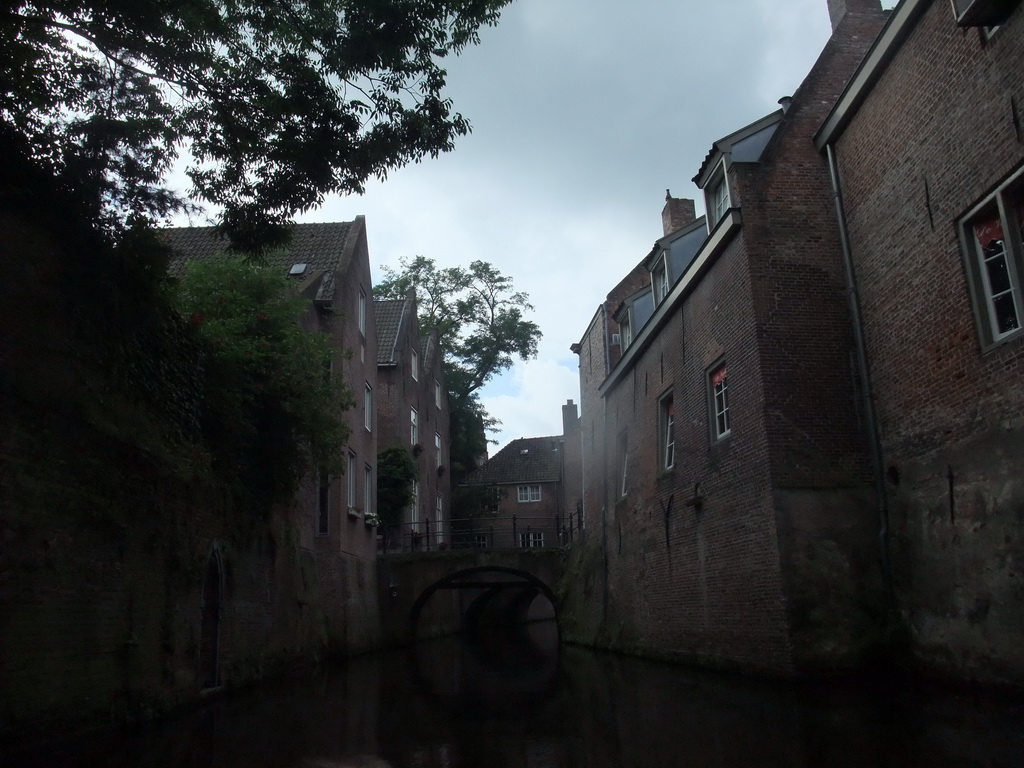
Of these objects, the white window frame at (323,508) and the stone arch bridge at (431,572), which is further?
the stone arch bridge at (431,572)

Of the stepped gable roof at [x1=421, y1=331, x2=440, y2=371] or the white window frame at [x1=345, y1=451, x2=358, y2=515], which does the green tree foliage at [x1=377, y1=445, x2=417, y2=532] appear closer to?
the white window frame at [x1=345, y1=451, x2=358, y2=515]

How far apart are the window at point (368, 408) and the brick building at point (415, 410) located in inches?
146

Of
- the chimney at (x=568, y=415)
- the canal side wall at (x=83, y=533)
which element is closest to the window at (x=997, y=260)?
the canal side wall at (x=83, y=533)

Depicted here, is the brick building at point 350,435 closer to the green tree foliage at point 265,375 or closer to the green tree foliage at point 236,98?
the green tree foliage at point 265,375

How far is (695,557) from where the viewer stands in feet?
45.6

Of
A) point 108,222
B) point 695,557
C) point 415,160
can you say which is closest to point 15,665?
point 108,222

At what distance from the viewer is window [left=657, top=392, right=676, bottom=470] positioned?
1631cm

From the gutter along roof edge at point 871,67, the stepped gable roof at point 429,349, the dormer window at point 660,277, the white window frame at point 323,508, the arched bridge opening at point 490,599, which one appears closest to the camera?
the gutter along roof edge at point 871,67

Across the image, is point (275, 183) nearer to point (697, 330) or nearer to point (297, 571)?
point (697, 330)

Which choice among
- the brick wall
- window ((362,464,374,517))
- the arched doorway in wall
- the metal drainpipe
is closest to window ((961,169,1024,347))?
the brick wall

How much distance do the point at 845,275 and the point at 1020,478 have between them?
14.8ft

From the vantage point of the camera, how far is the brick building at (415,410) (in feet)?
96.3

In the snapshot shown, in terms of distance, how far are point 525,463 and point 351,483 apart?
101 ft

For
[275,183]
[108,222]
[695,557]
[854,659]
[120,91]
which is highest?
[120,91]
